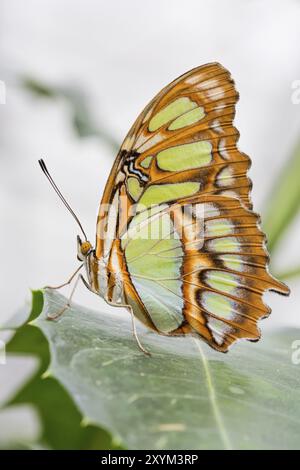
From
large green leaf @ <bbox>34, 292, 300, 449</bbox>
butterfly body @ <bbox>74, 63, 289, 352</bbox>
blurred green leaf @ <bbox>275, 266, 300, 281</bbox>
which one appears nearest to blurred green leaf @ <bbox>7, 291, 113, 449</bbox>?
large green leaf @ <bbox>34, 292, 300, 449</bbox>

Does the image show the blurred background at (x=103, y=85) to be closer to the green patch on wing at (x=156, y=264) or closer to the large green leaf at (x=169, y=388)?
the green patch on wing at (x=156, y=264)

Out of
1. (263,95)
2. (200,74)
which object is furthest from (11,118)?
(200,74)

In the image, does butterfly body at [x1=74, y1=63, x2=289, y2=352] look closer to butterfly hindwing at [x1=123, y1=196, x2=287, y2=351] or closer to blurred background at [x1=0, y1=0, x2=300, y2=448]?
butterfly hindwing at [x1=123, y1=196, x2=287, y2=351]

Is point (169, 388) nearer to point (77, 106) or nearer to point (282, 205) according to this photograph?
point (282, 205)

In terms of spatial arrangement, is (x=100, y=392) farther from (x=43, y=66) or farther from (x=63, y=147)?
(x=43, y=66)

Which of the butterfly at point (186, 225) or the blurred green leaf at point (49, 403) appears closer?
the blurred green leaf at point (49, 403)

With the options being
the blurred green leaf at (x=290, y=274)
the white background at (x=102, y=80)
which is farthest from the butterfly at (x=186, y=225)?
the white background at (x=102, y=80)

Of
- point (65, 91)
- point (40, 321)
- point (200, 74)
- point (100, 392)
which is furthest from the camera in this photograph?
point (65, 91)

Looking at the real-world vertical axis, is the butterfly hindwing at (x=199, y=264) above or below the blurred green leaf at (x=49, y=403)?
above
